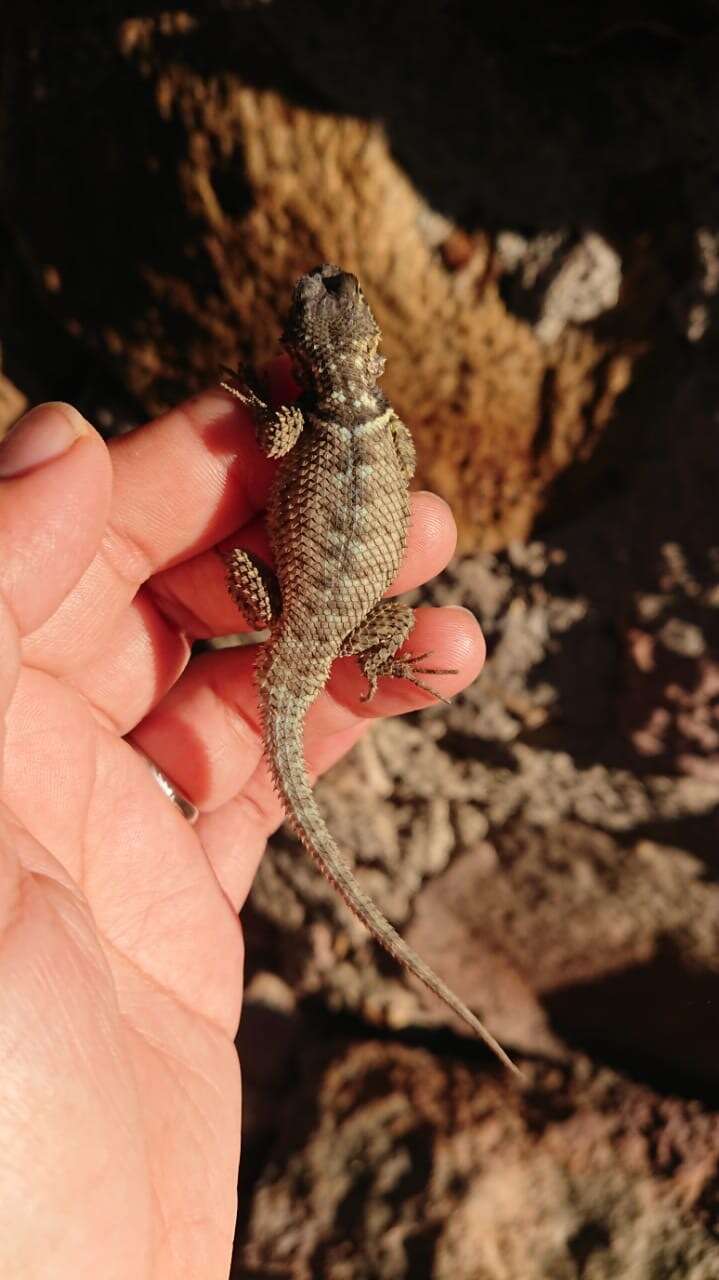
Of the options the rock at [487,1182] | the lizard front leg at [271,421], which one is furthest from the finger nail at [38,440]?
the rock at [487,1182]

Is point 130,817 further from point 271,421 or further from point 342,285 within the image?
point 342,285

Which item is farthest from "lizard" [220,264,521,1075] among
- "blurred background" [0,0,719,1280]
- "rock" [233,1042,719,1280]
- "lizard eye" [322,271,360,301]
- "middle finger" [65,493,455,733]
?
"rock" [233,1042,719,1280]

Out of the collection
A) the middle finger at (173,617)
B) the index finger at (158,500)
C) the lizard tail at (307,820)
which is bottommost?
the lizard tail at (307,820)

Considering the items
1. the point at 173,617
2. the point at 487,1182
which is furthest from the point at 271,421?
the point at 487,1182

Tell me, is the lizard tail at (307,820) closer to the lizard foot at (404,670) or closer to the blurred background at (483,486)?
the lizard foot at (404,670)

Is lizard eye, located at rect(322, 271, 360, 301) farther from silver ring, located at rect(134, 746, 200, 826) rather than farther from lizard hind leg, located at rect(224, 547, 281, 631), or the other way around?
silver ring, located at rect(134, 746, 200, 826)

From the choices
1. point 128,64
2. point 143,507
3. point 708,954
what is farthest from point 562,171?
point 708,954

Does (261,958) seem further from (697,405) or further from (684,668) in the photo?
(697,405)
